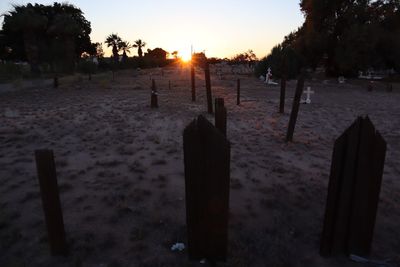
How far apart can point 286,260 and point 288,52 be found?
32.7 m

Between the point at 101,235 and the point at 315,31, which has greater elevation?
the point at 315,31

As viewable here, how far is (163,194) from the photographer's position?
4.66 metres

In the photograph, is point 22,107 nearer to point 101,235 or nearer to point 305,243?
point 101,235

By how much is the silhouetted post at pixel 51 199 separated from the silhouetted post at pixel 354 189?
2.48m

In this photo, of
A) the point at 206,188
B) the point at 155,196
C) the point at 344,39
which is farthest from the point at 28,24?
the point at 206,188

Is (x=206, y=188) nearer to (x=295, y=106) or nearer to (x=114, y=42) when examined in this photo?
(x=295, y=106)

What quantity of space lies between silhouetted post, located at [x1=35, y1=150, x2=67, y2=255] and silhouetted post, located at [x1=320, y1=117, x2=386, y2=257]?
2.48 meters

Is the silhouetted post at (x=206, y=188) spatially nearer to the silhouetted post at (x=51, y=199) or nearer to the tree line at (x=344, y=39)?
the silhouetted post at (x=51, y=199)

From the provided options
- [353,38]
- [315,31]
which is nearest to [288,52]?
[315,31]

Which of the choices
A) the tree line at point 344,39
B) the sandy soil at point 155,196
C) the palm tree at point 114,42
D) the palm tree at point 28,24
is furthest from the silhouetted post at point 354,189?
the palm tree at point 114,42

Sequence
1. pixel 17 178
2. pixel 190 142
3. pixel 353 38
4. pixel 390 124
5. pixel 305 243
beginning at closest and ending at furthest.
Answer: pixel 190 142
pixel 305 243
pixel 17 178
pixel 390 124
pixel 353 38

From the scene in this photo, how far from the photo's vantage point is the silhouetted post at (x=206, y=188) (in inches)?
106

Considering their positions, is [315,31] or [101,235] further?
[315,31]

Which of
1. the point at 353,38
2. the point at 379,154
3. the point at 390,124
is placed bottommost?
the point at 390,124
